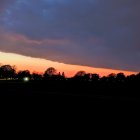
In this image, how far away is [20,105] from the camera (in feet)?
58.6

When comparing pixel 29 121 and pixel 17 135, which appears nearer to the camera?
pixel 17 135

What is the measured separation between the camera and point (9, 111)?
16297 millimetres

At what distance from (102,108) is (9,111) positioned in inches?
221

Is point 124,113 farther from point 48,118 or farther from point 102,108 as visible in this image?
point 48,118

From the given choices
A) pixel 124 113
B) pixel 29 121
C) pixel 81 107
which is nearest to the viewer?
pixel 29 121

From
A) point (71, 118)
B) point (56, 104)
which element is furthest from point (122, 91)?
point (71, 118)

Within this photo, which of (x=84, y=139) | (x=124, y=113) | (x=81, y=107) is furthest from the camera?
(x=81, y=107)

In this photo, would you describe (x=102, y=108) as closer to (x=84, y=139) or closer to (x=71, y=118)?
(x=71, y=118)

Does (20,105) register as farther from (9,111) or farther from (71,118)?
(71,118)

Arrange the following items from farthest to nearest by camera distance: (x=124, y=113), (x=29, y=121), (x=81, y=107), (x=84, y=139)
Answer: (x=81, y=107), (x=124, y=113), (x=29, y=121), (x=84, y=139)

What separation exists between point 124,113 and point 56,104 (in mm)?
4700

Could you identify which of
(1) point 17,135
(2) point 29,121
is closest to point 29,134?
(1) point 17,135

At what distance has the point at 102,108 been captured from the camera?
16.6 metres

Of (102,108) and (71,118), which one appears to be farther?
(102,108)
